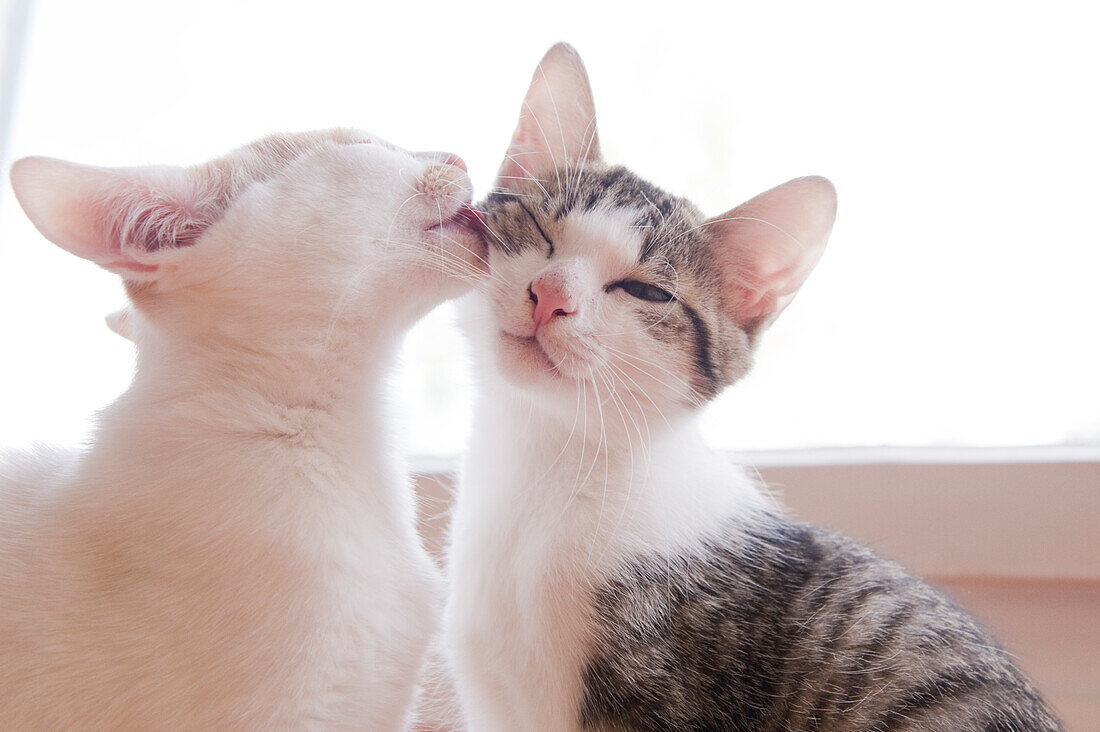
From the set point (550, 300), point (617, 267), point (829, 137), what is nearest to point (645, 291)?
point (617, 267)

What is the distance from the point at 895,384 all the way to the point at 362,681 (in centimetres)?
109

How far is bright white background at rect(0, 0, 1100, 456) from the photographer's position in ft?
4.62

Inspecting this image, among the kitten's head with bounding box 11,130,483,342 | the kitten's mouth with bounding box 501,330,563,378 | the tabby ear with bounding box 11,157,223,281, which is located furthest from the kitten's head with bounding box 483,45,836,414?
the tabby ear with bounding box 11,157,223,281

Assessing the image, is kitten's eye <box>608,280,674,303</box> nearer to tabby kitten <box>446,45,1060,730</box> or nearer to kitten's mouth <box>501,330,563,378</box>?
tabby kitten <box>446,45,1060,730</box>

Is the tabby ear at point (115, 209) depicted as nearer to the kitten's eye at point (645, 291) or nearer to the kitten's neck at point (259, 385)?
the kitten's neck at point (259, 385)

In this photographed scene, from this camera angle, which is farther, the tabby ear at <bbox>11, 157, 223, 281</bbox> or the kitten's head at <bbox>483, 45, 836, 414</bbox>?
the kitten's head at <bbox>483, 45, 836, 414</bbox>

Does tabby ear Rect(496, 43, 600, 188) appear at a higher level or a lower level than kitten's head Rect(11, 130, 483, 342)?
higher

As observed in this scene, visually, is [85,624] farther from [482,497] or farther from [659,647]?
[659,647]

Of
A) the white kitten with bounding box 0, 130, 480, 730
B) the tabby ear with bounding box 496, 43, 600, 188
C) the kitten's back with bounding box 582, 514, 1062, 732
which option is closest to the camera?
the white kitten with bounding box 0, 130, 480, 730

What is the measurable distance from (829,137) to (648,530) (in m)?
0.80

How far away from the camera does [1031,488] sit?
149cm

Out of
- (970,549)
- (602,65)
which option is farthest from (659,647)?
(602,65)

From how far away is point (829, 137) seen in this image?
1.44 metres

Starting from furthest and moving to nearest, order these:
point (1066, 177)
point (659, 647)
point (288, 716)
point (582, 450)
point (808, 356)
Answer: point (808, 356)
point (1066, 177)
point (582, 450)
point (659, 647)
point (288, 716)
